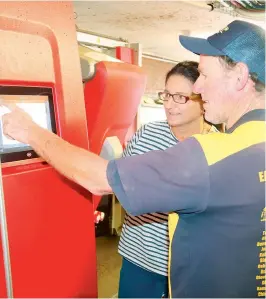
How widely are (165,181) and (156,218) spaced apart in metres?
0.69

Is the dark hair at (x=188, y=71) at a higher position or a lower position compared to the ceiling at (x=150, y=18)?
lower

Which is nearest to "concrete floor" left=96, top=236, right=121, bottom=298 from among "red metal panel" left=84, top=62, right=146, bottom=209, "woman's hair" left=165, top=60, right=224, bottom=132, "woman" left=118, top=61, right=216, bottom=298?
"woman" left=118, top=61, right=216, bottom=298

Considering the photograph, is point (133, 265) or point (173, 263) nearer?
point (173, 263)

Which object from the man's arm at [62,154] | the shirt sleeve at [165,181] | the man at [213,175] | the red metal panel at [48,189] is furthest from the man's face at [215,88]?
the red metal panel at [48,189]

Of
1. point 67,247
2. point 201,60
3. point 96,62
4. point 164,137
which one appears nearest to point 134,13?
point 96,62

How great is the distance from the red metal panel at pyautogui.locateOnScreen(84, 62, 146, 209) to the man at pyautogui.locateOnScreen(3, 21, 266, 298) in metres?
0.57

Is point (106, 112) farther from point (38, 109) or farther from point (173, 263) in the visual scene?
point (173, 263)

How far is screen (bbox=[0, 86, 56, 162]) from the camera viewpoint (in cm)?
101

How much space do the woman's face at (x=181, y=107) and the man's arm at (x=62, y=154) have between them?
0.73 meters

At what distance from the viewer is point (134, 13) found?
2.41 metres

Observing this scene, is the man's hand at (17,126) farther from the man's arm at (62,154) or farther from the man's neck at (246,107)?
the man's neck at (246,107)

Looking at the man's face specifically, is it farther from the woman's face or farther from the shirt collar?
the woman's face

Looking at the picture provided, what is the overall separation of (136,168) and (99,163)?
0.33 ft

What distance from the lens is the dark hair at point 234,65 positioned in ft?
3.20
